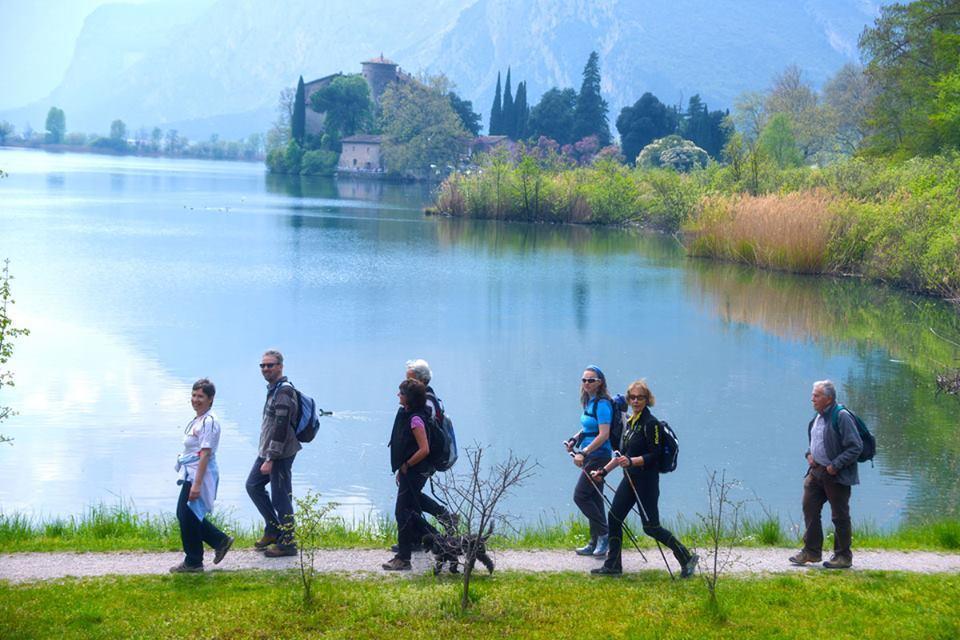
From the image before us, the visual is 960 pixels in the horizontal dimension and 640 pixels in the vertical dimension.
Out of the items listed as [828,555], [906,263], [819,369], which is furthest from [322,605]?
[906,263]

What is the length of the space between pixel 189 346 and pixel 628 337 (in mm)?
10109

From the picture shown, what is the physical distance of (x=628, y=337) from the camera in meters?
27.5

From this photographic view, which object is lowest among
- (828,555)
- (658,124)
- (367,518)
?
(367,518)

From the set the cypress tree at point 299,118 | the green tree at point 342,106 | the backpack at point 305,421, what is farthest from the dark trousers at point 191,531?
the cypress tree at point 299,118

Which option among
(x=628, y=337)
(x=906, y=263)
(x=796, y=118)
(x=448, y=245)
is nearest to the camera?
(x=628, y=337)

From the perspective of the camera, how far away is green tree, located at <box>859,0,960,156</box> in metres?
50.7

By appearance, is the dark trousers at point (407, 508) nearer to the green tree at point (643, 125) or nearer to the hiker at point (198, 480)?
the hiker at point (198, 480)

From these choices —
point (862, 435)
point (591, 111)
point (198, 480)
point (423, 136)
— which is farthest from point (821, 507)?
point (591, 111)

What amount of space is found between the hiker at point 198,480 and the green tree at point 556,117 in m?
118

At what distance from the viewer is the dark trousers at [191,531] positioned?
343 inches

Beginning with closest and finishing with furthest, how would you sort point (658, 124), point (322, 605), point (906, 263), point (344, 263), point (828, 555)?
1. point (322, 605)
2. point (828, 555)
3. point (906, 263)
4. point (344, 263)
5. point (658, 124)

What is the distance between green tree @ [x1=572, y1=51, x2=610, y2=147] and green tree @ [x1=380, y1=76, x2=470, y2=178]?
40.3 feet

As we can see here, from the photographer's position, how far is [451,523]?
891 cm

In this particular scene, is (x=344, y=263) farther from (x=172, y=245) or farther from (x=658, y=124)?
(x=658, y=124)
